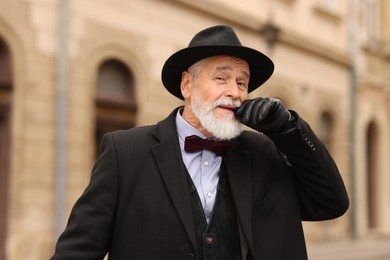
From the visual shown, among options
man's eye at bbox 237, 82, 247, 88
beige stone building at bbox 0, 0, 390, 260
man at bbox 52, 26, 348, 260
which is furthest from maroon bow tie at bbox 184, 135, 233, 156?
beige stone building at bbox 0, 0, 390, 260

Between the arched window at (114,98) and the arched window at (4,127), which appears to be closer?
the arched window at (4,127)

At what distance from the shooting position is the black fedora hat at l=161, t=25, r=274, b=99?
9.26ft

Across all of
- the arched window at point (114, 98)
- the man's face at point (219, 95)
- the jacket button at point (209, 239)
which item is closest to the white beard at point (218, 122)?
the man's face at point (219, 95)

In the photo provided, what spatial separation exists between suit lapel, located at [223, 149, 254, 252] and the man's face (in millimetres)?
104

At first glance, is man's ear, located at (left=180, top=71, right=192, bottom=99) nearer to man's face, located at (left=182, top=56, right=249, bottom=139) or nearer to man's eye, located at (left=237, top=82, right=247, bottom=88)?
man's face, located at (left=182, top=56, right=249, bottom=139)

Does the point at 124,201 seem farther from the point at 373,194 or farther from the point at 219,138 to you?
the point at 373,194

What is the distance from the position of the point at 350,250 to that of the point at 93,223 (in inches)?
465

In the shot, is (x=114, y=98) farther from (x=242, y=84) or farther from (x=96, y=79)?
(x=242, y=84)

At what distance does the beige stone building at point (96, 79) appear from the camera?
9039 millimetres

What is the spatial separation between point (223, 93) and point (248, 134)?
27cm

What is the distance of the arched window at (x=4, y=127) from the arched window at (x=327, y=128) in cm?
864

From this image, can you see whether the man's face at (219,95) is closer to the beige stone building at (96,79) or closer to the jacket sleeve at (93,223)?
the jacket sleeve at (93,223)

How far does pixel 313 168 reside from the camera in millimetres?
2746

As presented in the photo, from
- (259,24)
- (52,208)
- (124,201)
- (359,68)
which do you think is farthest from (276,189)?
(359,68)
